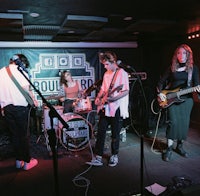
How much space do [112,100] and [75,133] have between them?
1332 mm

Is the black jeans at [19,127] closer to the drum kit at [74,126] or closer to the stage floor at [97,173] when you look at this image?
the stage floor at [97,173]

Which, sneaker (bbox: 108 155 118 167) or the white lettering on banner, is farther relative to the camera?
the white lettering on banner

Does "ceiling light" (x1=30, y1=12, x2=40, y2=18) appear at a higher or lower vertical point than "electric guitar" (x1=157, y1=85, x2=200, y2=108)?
higher

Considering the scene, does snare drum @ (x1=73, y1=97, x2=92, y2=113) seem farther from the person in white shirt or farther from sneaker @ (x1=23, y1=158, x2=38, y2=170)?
sneaker @ (x1=23, y1=158, x2=38, y2=170)

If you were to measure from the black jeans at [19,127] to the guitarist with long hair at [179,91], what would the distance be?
208cm

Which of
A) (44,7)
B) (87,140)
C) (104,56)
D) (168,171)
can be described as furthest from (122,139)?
(44,7)

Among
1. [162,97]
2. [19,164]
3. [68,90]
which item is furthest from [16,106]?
[162,97]

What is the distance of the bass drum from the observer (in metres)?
4.07

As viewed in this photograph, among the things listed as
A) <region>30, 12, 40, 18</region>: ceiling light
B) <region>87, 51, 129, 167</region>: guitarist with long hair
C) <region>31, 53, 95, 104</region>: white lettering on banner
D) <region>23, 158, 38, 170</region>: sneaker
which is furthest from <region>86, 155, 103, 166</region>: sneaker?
<region>31, 53, 95, 104</region>: white lettering on banner

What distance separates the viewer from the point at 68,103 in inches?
161

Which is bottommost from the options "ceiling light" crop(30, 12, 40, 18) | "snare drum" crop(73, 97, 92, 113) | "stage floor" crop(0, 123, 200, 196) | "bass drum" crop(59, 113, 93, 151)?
"stage floor" crop(0, 123, 200, 196)

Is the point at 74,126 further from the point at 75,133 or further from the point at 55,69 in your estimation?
the point at 55,69

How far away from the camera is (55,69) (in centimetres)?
547

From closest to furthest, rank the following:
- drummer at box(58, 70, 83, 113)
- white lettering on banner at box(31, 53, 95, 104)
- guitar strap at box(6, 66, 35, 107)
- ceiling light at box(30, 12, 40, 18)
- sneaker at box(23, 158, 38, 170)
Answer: guitar strap at box(6, 66, 35, 107), ceiling light at box(30, 12, 40, 18), sneaker at box(23, 158, 38, 170), drummer at box(58, 70, 83, 113), white lettering on banner at box(31, 53, 95, 104)
